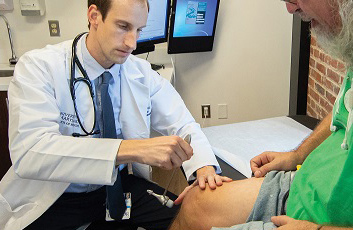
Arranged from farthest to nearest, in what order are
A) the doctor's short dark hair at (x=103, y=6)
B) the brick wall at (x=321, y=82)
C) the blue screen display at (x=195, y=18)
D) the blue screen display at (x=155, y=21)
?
the blue screen display at (x=195, y=18)
the blue screen display at (x=155, y=21)
the brick wall at (x=321, y=82)
the doctor's short dark hair at (x=103, y=6)

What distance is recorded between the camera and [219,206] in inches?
45.2

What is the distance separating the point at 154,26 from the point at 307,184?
66.5 inches

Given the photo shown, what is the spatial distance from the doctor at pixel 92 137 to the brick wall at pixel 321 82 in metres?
→ 1.04

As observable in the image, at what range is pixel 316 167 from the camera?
100 cm

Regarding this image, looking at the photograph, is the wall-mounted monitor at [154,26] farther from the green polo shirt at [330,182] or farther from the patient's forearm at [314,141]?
the green polo shirt at [330,182]

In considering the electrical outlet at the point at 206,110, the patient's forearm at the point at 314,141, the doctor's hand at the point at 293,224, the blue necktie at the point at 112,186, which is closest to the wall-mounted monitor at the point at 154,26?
the electrical outlet at the point at 206,110

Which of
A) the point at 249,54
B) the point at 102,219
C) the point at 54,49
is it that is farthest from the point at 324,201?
the point at 249,54

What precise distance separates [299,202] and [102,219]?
736 millimetres

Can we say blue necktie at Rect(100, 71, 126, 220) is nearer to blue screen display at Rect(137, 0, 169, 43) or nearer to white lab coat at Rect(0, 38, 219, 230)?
white lab coat at Rect(0, 38, 219, 230)

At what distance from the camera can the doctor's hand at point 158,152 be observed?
1.13 meters

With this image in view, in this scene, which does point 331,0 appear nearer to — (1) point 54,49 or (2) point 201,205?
(2) point 201,205

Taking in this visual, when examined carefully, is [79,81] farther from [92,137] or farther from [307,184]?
[307,184]

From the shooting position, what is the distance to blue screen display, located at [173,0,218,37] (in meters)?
2.53

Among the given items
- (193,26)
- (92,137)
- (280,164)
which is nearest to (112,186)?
(92,137)
